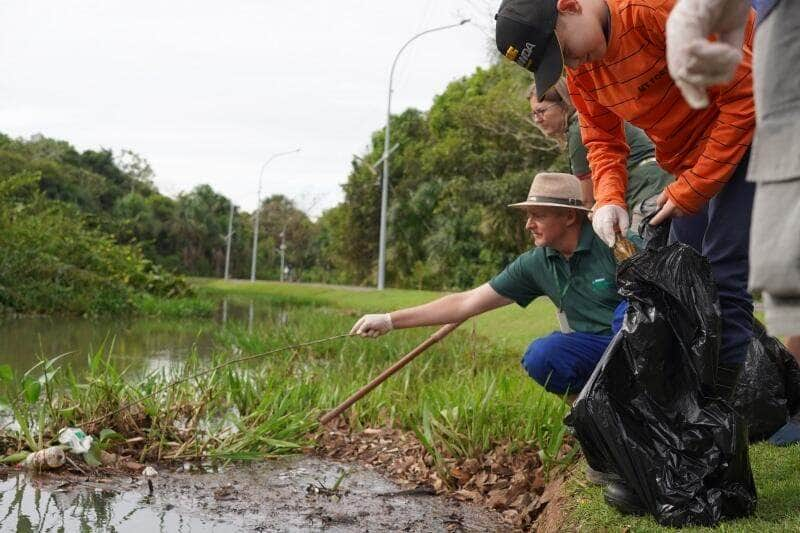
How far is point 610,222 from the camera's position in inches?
106

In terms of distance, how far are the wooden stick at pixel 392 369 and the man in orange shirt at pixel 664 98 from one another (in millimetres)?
1437

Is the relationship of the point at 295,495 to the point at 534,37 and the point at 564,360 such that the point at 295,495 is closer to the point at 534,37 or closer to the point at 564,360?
the point at 564,360

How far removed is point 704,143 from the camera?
2527 millimetres

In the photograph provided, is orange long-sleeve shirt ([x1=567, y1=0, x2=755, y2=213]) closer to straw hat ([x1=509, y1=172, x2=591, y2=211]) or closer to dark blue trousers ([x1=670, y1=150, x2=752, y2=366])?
dark blue trousers ([x1=670, y1=150, x2=752, y2=366])

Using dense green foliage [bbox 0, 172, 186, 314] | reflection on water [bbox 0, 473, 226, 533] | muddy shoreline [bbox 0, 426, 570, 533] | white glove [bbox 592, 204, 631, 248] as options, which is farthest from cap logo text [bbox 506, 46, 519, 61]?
dense green foliage [bbox 0, 172, 186, 314]

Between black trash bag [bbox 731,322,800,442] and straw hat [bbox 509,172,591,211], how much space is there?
85cm

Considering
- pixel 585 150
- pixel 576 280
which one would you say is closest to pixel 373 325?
pixel 576 280

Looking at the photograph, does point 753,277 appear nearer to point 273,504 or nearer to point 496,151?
point 273,504

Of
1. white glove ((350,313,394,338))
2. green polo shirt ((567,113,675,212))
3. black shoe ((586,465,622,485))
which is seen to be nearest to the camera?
black shoe ((586,465,622,485))

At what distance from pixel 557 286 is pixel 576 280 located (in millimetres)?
78

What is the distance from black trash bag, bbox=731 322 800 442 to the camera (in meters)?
3.20

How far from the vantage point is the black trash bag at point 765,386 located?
320 centimetres

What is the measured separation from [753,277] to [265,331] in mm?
7995

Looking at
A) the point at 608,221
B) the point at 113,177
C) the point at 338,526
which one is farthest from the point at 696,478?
the point at 113,177
